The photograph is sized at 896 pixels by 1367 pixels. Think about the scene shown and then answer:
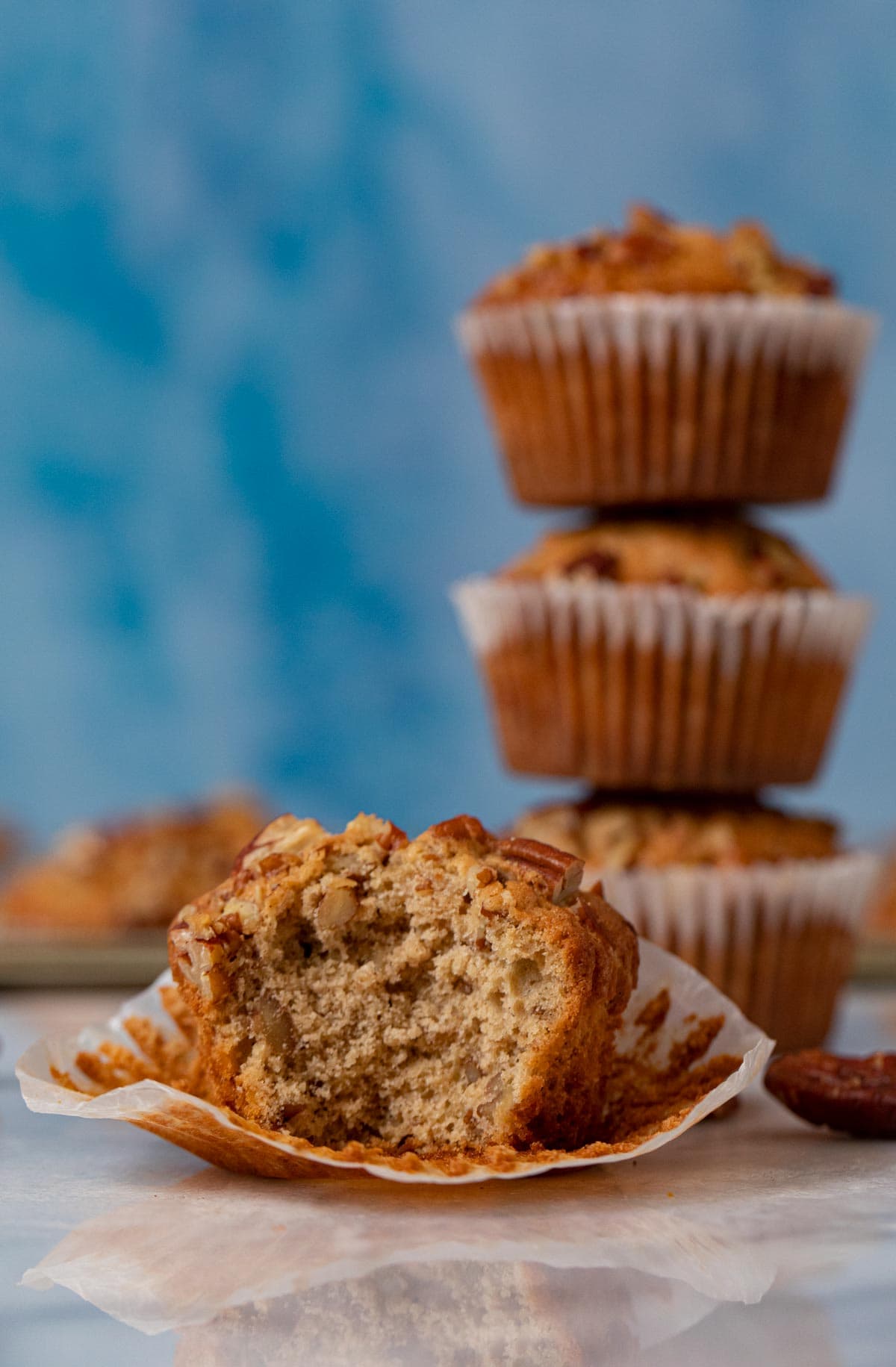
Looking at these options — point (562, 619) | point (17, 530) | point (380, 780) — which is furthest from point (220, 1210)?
point (17, 530)

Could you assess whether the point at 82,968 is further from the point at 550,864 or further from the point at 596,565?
the point at 550,864

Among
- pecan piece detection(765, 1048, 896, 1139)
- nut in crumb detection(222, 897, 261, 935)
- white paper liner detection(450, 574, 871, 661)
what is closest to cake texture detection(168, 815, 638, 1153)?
nut in crumb detection(222, 897, 261, 935)

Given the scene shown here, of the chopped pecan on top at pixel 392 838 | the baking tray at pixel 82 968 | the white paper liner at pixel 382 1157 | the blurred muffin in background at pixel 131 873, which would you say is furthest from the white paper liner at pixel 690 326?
the blurred muffin in background at pixel 131 873

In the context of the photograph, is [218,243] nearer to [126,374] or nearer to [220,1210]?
[126,374]

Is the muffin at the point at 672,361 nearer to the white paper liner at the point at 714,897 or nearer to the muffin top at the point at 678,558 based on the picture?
the muffin top at the point at 678,558

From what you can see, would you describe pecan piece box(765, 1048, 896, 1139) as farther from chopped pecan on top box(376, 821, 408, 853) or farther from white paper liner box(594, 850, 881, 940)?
white paper liner box(594, 850, 881, 940)

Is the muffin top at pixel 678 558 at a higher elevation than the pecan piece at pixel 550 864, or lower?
higher
